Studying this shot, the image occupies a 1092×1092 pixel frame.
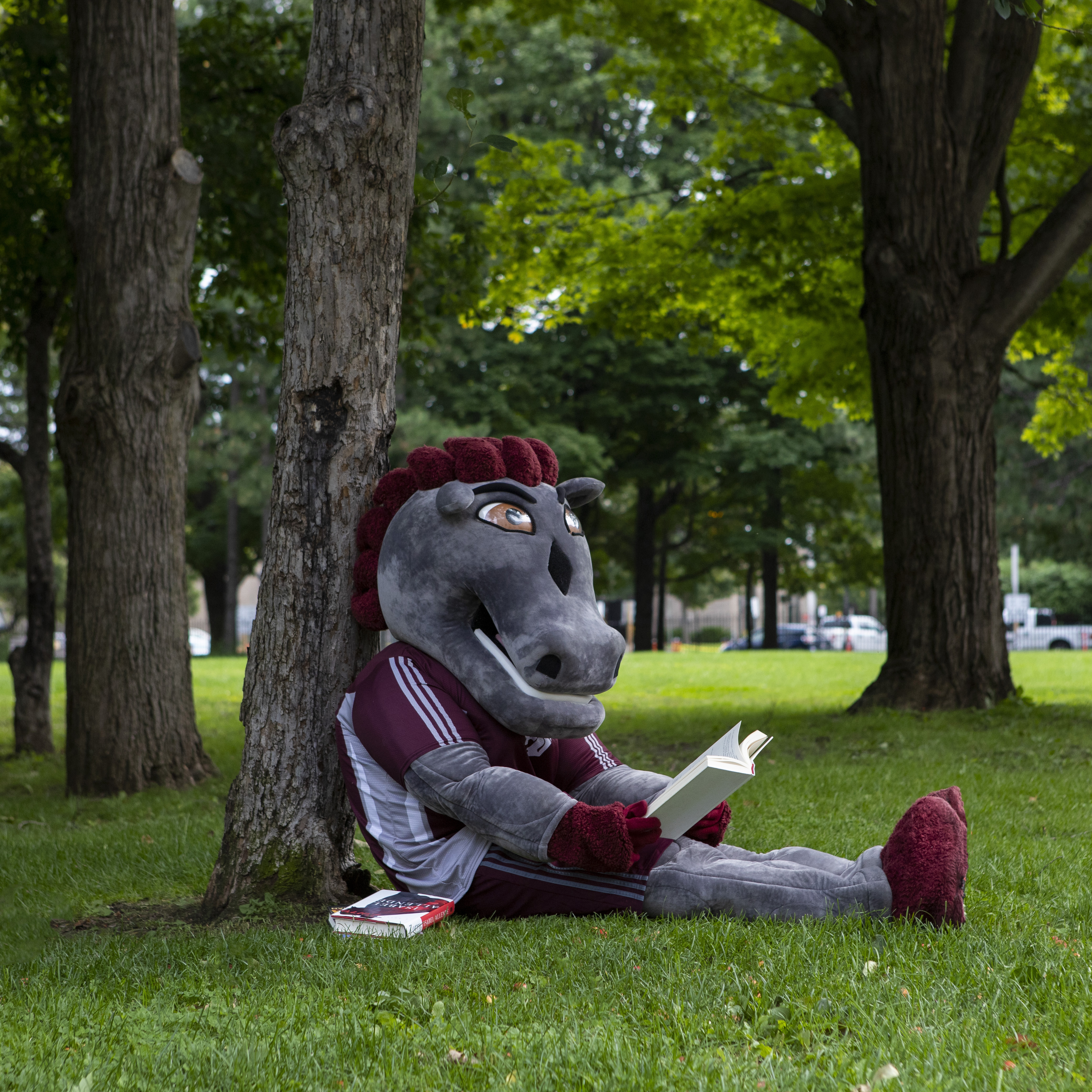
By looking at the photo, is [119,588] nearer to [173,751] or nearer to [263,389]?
[173,751]

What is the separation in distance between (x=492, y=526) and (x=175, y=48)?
19.1 ft

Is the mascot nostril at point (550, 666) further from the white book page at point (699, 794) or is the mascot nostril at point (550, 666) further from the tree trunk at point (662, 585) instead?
the tree trunk at point (662, 585)

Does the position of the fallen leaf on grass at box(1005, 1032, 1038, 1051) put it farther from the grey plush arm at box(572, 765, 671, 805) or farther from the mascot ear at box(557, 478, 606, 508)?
the mascot ear at box(557, 478, 606, 508)

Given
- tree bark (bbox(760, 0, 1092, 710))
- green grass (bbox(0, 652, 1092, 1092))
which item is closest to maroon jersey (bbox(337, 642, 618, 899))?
green grass (bbox(0, 652, 1092, 1092))

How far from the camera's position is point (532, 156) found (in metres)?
12.9

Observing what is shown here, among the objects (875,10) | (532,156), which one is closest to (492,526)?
(875,10)

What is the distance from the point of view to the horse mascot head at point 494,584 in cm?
374

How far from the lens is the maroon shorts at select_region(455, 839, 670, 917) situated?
3689 millimetres

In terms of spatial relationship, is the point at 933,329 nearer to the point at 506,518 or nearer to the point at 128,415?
the point at 128,415

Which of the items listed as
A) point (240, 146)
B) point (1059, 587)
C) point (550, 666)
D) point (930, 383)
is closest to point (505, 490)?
point (550, 666)

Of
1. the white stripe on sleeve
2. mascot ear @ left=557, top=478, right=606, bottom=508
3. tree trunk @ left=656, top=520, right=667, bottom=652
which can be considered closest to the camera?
the white stripe on sleeve

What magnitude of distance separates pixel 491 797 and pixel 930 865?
4.32 ft

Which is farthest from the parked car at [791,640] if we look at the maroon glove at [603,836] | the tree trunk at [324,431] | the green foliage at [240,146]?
the maroon glove at [603,836]

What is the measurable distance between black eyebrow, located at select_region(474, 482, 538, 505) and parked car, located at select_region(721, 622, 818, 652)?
131 feet
